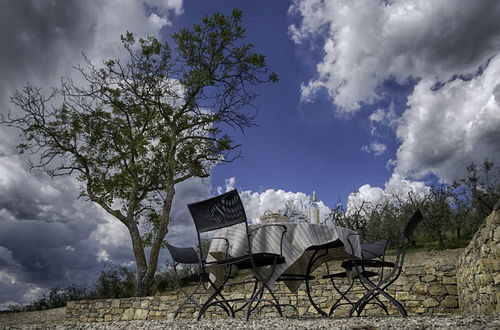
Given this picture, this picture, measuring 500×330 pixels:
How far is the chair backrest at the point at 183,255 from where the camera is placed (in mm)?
5184

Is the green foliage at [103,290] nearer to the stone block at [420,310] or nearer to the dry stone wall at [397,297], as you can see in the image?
the dry stone wall at [397,297]

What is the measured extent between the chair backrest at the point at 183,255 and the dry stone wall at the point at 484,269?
3.16 m

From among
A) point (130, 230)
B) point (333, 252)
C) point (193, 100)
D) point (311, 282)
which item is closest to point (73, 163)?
point (130, 230)

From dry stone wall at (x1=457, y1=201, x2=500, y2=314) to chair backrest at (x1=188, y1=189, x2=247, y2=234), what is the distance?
2215 millimetres

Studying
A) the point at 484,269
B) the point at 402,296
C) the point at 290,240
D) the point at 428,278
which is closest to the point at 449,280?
the point at 428,278

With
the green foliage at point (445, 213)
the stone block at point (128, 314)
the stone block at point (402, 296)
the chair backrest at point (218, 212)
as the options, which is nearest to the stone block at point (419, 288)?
the stone block at point (402, 296)

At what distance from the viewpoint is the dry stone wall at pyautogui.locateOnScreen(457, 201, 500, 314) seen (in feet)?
11.8

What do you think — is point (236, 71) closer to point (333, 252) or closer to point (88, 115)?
point (88, 115)

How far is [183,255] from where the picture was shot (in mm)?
5391

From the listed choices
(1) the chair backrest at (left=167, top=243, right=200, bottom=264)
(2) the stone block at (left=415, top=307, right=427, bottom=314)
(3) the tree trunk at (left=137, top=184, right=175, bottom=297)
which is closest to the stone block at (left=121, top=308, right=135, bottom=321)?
(3) the tree trunk at (left=137, top=184, right=175, bottom=297)

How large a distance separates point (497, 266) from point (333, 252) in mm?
1537

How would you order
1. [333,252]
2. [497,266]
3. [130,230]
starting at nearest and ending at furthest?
1. [497,266]
2. [333,252]
3. [130,230]

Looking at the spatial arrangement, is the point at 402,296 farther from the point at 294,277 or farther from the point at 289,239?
the point at 289,239

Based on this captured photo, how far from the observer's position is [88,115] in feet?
38.9
